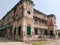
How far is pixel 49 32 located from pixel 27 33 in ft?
44.8

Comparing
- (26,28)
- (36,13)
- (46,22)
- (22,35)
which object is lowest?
(22,35)

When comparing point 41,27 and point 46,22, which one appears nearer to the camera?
point 41,27

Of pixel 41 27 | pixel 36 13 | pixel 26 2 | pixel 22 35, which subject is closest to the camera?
pixel 22 35

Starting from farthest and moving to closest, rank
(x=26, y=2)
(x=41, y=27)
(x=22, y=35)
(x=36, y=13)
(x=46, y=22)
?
1. (x=46, y=22)
2. (x=41, y=27)
3. (x=36, y=13)
4. (x=26, y=2)
5. (x=22, y=35)

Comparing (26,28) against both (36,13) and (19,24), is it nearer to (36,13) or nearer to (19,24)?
(19,24)

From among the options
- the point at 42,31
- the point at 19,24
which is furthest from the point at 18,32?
the point at 42,31

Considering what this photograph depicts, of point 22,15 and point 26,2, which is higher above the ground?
point 26,2

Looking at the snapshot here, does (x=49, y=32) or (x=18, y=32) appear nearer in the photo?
(x=18, y=32)

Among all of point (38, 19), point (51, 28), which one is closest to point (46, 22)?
point (51, 28)

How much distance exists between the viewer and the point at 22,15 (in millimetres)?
20656

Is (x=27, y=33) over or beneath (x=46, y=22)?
beneath

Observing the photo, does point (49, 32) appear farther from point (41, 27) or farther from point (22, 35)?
point (22, 35)

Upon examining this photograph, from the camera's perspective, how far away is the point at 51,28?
3250cm

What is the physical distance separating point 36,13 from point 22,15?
7025 mm
